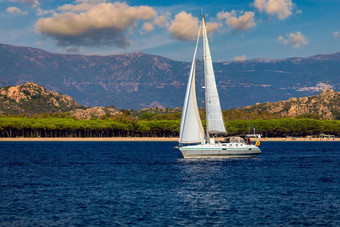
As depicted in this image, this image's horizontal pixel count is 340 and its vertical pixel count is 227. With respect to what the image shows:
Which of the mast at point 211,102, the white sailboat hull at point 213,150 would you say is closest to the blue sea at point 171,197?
the white sailboat hull at point 213,150

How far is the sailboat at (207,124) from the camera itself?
90.0 m

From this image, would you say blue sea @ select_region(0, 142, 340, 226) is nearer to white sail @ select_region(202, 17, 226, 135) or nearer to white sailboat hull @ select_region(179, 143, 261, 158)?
white sailboat hull @ select_region(179, 143, 261, 158)

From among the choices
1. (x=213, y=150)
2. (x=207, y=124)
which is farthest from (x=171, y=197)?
(x=207, y=124)

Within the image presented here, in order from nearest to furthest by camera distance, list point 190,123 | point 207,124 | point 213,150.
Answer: point 190,123, point 213,150, point 207,124

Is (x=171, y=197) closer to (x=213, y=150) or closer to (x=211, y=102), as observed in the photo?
(x=213, y=150)

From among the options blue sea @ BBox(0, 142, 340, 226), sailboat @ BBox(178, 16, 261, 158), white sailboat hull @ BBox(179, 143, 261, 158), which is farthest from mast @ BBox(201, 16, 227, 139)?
blue sea @ BBox(0, 142, 340, 226)

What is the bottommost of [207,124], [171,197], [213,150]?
[171,197]

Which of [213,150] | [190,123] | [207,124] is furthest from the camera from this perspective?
[207,124]

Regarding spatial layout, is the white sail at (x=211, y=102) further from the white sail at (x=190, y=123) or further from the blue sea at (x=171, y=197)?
the blue sea at (x=171, y=197)

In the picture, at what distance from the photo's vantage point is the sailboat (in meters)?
90.0

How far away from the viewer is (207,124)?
92812 millimetres

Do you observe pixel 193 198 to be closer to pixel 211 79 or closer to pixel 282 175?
pixel 282 175

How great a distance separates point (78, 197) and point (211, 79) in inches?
1831

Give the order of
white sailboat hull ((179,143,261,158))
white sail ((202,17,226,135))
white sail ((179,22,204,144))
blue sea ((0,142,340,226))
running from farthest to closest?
white sail ((202,17,226,135)) < white sailboat hull ((179,143,261,158)) < white sail ((179,22,204,144)) < blue sea ((0,142,340,226))
